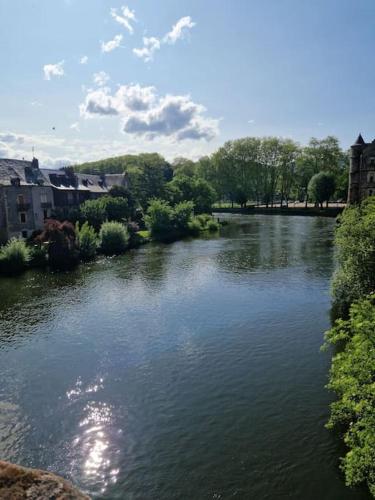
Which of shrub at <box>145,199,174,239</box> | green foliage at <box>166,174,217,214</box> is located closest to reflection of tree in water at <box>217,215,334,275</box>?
shrub at <box>145,199,174,239</box>

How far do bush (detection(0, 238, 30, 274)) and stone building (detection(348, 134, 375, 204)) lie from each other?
65354mm

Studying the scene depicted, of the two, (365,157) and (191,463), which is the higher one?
(365,157)

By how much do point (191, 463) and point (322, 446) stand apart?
4975 millimetres

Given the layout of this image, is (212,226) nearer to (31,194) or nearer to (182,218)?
(182,218)

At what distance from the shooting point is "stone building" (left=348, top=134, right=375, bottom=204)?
76.8 metres

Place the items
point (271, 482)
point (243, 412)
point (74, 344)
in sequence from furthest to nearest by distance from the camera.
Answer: point (74, 344) < point (243, 412) < point (271, 482)

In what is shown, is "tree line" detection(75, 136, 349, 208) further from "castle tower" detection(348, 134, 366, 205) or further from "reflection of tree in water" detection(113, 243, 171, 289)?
"reflection of tree in water" detection(113, 243, 171, 289)

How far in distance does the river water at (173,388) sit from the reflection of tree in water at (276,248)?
683 cm

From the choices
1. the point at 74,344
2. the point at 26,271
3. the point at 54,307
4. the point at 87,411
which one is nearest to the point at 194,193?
the point at 26,271

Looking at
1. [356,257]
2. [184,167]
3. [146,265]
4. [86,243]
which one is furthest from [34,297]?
[184,167]

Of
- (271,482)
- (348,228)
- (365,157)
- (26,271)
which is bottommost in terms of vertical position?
(271,482)

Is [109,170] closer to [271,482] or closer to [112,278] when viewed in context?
[112,278]

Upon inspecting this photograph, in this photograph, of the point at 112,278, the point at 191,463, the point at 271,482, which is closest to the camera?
the point at 271,482

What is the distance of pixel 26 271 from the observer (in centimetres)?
4272
